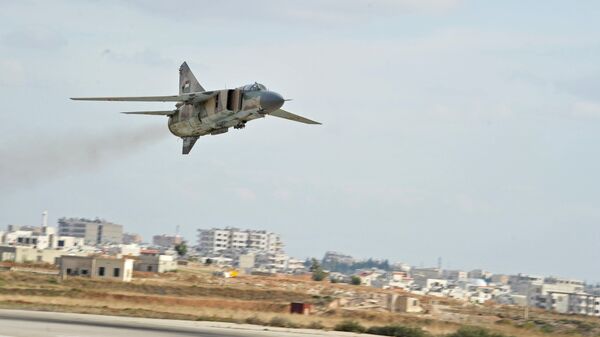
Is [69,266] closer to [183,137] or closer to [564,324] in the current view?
[564,324]

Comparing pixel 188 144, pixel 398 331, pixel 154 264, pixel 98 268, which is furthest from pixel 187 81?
pixel 154 264

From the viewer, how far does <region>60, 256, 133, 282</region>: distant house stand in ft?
350

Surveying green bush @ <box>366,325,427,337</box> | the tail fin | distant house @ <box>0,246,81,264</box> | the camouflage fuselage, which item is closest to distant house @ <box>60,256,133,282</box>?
distant house @ <box>0,246,81,264</box>

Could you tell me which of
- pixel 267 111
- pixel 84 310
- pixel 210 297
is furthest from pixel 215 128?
pixel 210 297

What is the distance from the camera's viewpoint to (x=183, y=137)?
54.0 metres

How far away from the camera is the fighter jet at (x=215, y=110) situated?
1864 inches

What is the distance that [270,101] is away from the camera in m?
46.6

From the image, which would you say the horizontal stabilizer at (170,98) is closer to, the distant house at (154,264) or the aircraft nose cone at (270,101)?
the aircraft nose cone at (270,101)

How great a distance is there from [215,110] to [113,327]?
12.9 m

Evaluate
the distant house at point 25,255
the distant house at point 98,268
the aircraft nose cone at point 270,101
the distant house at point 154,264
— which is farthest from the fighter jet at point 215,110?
A: the distant house at point 25,255

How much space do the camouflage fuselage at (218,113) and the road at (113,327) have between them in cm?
1028

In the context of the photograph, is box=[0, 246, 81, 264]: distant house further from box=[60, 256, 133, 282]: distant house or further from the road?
the road

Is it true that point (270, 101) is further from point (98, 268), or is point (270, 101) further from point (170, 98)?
point (98, 268)

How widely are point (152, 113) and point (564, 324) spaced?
52004 mm
